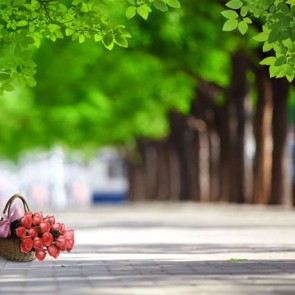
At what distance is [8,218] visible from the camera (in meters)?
16.5

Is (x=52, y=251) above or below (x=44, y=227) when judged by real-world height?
below

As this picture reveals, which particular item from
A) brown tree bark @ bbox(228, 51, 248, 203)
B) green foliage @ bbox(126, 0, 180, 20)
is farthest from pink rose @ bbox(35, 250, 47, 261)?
brown tree bark @ bbox(228, 51, 248, 203)

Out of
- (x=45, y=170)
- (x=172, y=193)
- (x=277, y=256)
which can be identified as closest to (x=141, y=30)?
(x=277, y=256)

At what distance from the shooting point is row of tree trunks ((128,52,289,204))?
40719 mm

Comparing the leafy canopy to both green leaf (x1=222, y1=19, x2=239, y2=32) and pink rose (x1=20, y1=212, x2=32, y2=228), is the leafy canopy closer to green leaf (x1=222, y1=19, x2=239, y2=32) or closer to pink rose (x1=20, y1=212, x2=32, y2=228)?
green leaf (x1=222, y1=19, x2=239, y2=32)

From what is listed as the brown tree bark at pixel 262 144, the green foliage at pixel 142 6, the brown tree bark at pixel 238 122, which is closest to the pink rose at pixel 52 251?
the green foliage at pixel 142 6

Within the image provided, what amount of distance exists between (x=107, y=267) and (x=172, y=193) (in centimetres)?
5370

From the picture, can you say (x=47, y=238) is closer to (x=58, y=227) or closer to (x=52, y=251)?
(x=52, y=251)

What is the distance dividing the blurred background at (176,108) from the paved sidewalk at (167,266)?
1426 centimetres

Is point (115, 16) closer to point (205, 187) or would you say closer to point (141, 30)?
point (141, 30)

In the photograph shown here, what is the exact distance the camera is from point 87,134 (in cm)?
6278

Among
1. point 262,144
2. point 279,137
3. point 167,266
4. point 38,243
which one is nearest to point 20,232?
point 38,243

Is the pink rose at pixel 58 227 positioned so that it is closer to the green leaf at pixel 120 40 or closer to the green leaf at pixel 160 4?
the green leaf at pixel 120 40

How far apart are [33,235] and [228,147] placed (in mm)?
33195
